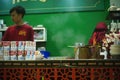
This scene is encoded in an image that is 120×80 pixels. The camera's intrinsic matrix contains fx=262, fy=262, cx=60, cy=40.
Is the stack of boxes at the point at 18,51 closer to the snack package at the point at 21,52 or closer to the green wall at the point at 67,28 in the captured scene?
the snack package at the point at 21,52

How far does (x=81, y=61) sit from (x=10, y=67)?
0.73 metres

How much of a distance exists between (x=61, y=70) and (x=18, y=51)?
1.65 ft

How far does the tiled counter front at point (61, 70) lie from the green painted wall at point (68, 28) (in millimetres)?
4632

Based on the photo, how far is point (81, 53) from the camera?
308 centimetres

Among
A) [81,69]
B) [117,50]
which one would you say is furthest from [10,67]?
[117,50]

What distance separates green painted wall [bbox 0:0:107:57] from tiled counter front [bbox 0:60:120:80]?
4.63m

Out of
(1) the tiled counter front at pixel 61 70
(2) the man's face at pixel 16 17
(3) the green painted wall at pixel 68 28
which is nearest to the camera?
(1) the tiled counter front at pixel 61 70

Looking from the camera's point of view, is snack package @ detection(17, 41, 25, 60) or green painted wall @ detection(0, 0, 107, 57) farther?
green painted wall @ detection(0, 0, 107, 57)

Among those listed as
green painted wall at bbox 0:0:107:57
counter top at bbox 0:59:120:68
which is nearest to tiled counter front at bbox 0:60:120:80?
counter top at bbox 0:59:120:68

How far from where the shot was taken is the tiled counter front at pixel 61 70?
2521 mm

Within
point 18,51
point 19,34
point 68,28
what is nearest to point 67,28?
point 68,28

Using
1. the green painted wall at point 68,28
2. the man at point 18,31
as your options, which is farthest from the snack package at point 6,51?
the green painted wall at point 68,28

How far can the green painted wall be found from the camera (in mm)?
7199

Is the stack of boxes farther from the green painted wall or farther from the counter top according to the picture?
the green painted wall
